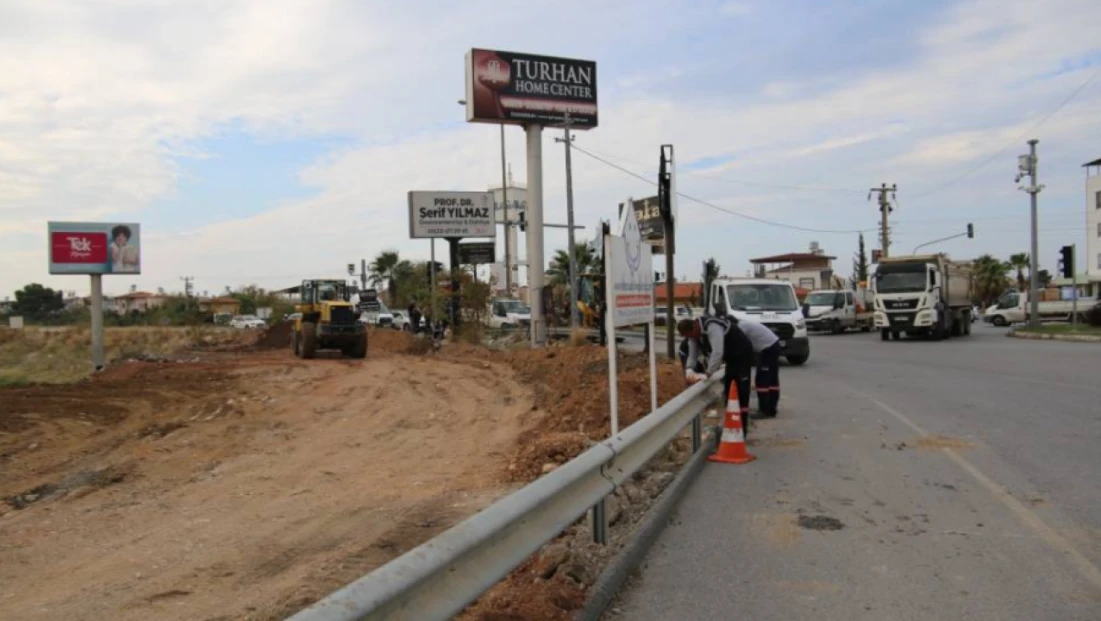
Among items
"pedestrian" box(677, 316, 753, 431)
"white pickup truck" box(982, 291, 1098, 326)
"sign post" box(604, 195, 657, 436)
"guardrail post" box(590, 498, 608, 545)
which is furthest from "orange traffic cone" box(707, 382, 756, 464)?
"white pickup truck" box(982, 291, 1098, 326)

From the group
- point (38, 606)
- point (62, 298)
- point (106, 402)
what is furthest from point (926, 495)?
point (62, 298)

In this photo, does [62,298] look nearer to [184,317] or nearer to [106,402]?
[184,317]

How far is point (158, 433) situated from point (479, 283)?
23183mm

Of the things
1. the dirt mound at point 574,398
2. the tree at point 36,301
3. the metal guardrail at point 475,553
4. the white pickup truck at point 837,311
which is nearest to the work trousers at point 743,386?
the dirt mound at point 574,398

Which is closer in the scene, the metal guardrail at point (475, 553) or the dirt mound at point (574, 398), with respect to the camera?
the metal guardrail at point (475, 553)

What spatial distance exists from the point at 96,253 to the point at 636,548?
Result: 28009 mm

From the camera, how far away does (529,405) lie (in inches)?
635

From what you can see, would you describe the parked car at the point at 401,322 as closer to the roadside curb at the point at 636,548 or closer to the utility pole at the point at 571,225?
the utility pole at the point at 571,225

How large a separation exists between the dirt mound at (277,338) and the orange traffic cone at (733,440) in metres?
31.7

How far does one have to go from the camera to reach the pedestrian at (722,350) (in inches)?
384

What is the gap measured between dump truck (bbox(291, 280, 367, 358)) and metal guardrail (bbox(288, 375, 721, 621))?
69.4 ft

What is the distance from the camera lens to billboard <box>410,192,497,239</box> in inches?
1618

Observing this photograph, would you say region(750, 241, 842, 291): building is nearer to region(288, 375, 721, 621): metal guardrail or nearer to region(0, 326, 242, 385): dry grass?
region(0, 326, 242, 385): dry grass

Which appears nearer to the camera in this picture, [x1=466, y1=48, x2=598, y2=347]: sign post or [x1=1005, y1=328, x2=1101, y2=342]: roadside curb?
[x1=1005, y1=328, x2=1101, y2=342]: roadside curb
